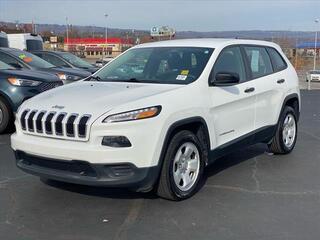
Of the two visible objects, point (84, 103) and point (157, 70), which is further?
point (157, 70)

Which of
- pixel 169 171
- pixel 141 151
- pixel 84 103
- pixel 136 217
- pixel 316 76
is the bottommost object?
pixel 316 76

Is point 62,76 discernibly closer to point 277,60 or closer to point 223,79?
point 277,60

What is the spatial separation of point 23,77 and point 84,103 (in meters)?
4.53

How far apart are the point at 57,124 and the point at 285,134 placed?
3.85 m

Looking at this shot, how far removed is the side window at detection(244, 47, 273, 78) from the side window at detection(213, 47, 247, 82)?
0.72 feet

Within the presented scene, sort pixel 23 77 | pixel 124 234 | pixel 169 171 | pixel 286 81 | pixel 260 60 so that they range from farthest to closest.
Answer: pixel 23 77, pixel 286 81, pixel 260 60, pixel 169 171, pixel 124 234

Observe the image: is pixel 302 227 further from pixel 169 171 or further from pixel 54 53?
pixel 54 53

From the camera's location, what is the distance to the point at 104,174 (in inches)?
170

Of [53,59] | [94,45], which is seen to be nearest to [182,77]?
[53,59]

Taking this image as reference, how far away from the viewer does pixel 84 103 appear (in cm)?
450

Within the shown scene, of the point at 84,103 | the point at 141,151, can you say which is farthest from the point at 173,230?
the point at 84,103

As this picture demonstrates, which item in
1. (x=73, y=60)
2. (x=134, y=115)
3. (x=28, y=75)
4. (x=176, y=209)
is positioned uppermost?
(x=134, y=115)

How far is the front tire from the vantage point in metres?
4.60

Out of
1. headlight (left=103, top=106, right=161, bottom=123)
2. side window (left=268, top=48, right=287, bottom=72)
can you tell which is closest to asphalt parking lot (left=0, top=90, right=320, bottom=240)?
headlight (left=103, top=106, right=161, bottom=123)
